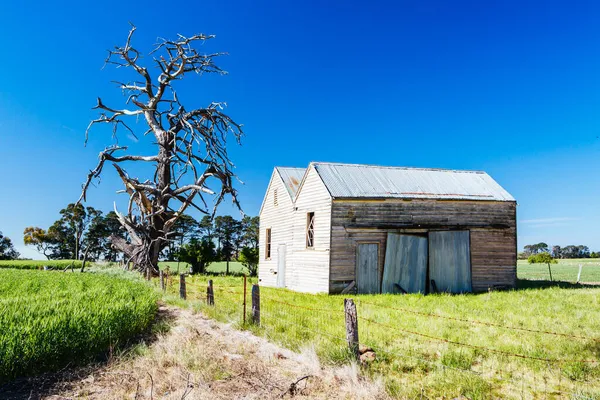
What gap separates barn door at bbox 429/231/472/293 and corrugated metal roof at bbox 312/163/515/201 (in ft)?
6.60

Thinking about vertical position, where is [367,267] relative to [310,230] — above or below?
below

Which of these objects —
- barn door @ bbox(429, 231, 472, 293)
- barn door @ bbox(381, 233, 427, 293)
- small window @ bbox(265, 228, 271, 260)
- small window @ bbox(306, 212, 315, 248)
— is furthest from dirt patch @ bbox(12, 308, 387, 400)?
small window @ bbox(265, 228, 271, 260)

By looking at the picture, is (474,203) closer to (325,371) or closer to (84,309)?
(325,371)

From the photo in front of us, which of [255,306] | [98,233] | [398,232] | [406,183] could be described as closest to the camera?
[255,306]

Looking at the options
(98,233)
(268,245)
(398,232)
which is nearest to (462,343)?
(398,232)

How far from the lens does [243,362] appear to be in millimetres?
7215

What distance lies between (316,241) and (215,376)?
13.8 meters

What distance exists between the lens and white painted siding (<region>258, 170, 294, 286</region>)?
81.5 ft

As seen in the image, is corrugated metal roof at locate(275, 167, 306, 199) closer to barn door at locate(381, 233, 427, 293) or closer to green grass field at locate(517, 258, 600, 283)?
barn door at locate(381, 233, 427, 293)

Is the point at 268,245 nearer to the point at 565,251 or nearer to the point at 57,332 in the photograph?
the point at 57,332

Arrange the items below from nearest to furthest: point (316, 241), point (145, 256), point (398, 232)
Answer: point (398, 232)
point (316, 241)
point (145, 256)

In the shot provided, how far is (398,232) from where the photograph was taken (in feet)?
65.7

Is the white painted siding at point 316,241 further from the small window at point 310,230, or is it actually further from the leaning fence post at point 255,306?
the leaning fence post at point 255,306

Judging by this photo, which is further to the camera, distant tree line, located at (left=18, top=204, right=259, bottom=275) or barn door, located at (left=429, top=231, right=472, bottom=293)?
distant tree line, located at (left=18, top=204, right=259, bottom=275)
